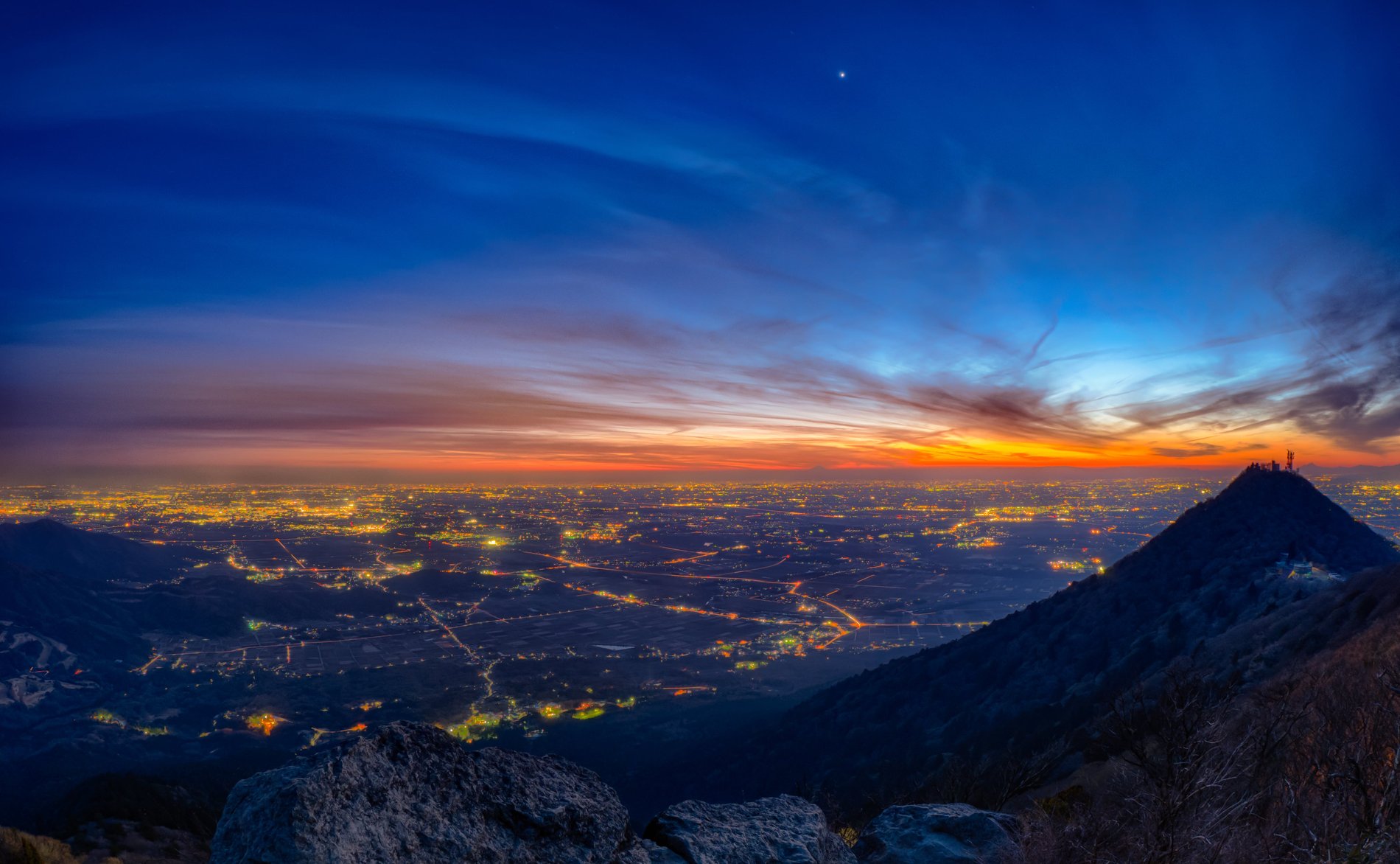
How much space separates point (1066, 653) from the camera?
5378 centimetres

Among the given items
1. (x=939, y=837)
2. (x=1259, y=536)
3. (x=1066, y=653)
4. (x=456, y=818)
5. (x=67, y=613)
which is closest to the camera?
(x=456, y=818)

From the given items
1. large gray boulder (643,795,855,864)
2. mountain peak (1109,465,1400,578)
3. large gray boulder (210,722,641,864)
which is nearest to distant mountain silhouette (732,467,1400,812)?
mountain peak (1109,465,1400,578)

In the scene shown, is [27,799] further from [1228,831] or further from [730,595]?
[730,595]

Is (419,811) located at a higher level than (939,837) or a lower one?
higher

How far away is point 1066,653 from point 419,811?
61.1 m

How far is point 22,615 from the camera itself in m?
138

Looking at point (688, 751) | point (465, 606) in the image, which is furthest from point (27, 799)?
point (465, 606)

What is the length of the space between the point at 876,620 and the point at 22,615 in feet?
608

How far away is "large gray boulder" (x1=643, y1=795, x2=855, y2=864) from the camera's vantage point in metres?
6.90

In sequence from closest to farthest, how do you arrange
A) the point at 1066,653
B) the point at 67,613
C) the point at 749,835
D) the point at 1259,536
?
1. the point at 749,835
2. the point at 1066,653
3. the point at 1259,536
4. the point at 67,613

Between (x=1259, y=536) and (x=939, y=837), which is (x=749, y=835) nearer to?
(x=939, y=837)

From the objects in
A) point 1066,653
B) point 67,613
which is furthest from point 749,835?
point 67,613

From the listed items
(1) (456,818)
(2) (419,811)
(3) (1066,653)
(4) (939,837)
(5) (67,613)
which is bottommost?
(5) (67,613)

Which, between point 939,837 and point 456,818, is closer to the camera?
point 456,818
